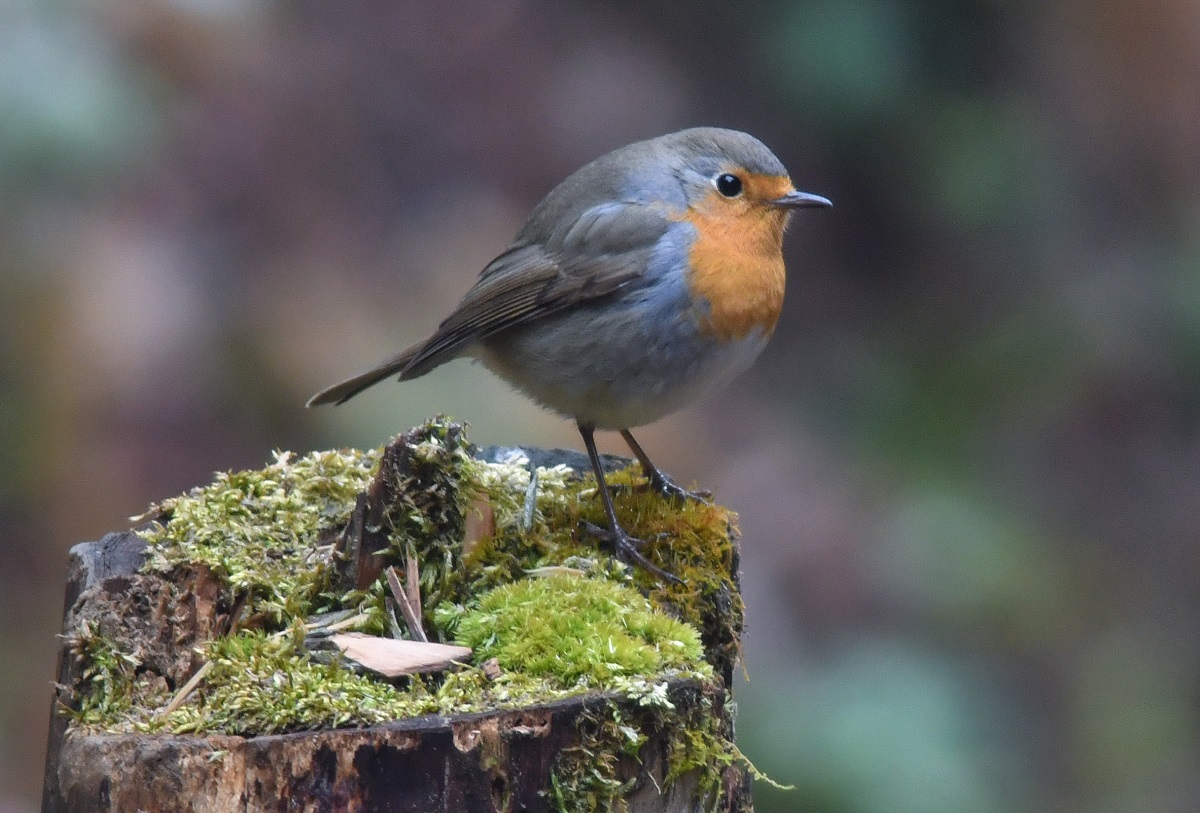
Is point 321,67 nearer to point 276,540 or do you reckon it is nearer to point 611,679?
point 276,540

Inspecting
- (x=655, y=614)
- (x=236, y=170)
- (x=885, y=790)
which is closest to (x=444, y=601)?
(x=655, y=614)

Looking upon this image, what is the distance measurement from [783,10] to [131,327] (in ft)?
12.6

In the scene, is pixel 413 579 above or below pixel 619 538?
below

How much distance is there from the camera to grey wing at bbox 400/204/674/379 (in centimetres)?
369

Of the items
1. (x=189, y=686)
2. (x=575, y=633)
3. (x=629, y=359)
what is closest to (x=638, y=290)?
(x=629, y=359)

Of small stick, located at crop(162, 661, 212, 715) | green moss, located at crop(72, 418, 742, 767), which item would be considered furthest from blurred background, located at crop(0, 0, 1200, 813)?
small stick, located at crop(162, 661, 212, 715)

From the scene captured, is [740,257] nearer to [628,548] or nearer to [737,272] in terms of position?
[737,272]

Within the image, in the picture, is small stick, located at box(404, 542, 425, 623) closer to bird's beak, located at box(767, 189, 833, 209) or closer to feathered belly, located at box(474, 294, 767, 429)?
feathered belly, located at box(474, 294, 767, 429)

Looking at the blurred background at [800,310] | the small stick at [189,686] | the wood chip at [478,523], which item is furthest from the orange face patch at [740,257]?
the blurred background at [800,310]

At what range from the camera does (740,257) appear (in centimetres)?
368

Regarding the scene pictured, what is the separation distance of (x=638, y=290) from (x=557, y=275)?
0.28 m

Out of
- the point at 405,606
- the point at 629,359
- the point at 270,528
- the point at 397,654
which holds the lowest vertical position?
the point at 397,654

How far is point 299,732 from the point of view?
2.26 metres

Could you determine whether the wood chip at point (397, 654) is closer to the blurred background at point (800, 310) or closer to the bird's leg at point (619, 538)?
the bird's leg at point (619, 538)
